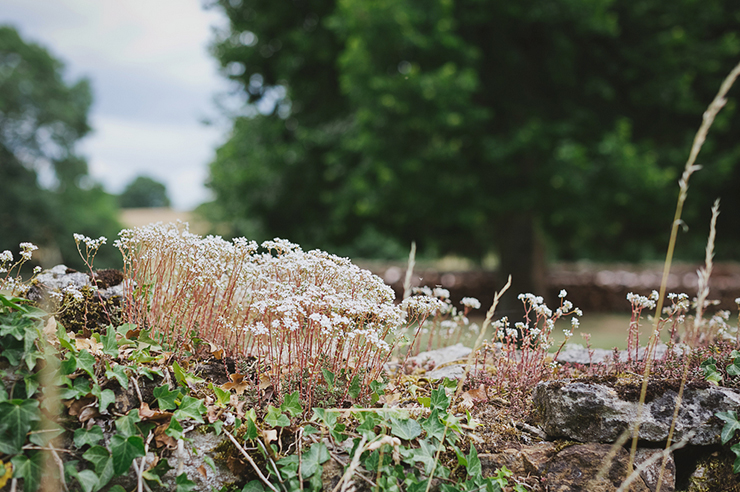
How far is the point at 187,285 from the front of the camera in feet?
8.39

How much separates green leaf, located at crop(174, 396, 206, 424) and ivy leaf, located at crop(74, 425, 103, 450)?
28 centimetres

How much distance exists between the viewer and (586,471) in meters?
2.19

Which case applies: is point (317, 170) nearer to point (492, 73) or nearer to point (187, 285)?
point (492, 73)

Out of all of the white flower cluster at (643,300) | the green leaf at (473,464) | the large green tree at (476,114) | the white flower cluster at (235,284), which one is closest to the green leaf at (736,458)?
the white flower cluster at (643,300)

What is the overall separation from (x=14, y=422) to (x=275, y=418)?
91cm

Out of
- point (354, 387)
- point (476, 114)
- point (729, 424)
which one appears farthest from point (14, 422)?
point (476, 114)

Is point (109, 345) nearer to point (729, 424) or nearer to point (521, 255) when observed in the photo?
point (729, 424)

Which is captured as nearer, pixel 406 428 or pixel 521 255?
pixel 406 428

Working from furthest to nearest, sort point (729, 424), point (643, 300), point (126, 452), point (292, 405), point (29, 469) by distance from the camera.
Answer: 1. point (643, 300)
2. point (729, 424)
3. point (292, 405)
4. point (126, 452)
5. point (29, 469)

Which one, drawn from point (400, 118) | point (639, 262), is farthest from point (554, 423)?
point (639, 262)

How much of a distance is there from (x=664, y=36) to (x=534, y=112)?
2.61 metres

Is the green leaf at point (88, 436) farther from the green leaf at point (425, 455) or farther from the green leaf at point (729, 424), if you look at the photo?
the green leaf at point (729, 424)

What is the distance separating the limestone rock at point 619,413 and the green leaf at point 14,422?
2158mm

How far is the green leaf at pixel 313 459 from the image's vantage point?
1.92 metres
